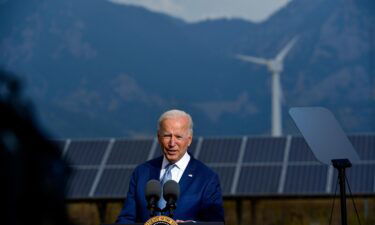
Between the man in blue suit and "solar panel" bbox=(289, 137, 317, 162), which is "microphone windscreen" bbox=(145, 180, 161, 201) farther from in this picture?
"solar panel" bbox=(289, 137, 317, 162)

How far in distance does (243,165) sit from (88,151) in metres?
3.92

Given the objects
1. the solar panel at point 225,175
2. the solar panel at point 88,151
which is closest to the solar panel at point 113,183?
the solar panel at point 88,151

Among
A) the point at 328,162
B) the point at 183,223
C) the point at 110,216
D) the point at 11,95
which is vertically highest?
the point at 110,216

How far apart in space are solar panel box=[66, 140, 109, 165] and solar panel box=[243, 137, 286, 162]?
3.50m

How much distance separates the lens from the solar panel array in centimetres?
2511

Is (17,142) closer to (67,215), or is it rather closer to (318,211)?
(67,215)

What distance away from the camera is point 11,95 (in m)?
2.07

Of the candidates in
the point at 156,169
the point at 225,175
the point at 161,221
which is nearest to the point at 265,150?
the point at 225,175

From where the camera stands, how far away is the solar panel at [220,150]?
2683 centimetres

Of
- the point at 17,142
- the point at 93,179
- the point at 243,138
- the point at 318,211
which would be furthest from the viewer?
the point at 318,211

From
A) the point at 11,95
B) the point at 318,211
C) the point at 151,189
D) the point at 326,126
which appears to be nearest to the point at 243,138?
the point at 318,211

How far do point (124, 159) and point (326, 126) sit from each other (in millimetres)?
19635

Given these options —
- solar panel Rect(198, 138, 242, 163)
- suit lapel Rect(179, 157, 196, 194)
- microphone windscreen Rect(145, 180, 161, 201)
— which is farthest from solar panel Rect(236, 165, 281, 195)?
microphone windscreen Rect(145, 180, 161, 201)

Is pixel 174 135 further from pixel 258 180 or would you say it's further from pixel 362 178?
pixel 362 178
